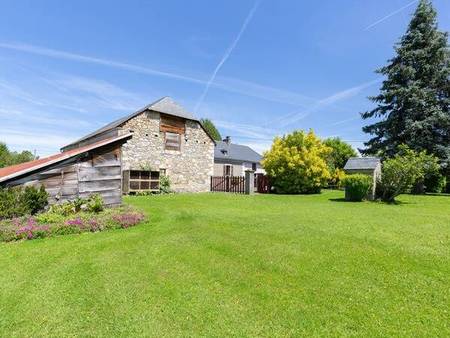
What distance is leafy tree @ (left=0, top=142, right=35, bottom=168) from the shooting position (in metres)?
41.8

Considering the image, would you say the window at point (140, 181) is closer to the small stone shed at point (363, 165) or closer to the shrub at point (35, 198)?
the shrub at point (35, 198)

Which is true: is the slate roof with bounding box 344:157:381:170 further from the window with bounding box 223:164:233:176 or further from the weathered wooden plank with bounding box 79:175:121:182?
the weathered wooden plank with bounding box 79:175:121:182

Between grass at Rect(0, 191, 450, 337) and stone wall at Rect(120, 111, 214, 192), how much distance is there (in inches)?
492

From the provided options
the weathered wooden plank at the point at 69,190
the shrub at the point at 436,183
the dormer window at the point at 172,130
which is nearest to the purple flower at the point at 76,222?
the weathered wooden plank at the point at 69,190

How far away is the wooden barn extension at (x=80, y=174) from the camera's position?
970 cm

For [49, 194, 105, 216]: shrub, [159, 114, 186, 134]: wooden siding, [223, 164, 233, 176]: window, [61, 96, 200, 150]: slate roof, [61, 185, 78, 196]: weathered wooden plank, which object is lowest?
[49, 194, 105, 216]: shrub

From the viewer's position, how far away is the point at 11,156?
44438 mm

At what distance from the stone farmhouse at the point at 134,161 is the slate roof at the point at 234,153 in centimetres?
854

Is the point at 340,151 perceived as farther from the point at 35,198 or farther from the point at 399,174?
the point at 35,198

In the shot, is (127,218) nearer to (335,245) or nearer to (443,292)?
(335,245)

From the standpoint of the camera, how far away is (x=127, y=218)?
895cm

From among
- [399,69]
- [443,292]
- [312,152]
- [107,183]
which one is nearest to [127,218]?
[107,183]

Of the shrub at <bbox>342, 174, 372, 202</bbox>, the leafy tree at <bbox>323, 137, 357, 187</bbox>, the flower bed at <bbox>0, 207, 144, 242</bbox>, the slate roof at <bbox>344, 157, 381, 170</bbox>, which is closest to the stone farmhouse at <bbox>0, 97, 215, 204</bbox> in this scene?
the flower bed at <bbox>0, 207, 144, 242</bbox>

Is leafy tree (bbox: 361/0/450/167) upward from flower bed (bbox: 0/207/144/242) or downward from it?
upward
